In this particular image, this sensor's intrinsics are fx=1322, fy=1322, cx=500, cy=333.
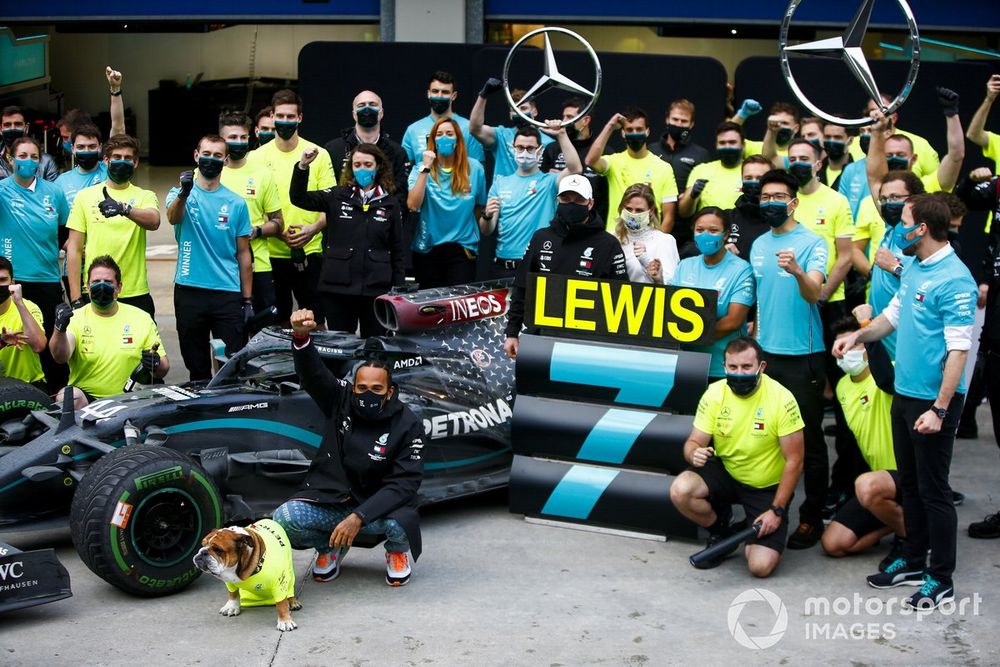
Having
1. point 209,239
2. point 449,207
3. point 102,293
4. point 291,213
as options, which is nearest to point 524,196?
point 449,207

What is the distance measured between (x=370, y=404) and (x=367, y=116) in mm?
3852

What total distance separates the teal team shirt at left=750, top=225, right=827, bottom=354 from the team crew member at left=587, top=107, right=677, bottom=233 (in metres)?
2.23

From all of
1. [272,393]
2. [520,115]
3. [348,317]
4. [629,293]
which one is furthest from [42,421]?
[520,115]

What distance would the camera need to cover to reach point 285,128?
10312 millimetres

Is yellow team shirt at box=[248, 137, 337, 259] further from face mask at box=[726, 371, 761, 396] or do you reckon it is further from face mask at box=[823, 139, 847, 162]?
face mask at box=[726, 371, 761, 396]

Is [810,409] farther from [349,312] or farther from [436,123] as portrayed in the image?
[436,123]

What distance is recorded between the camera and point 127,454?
658 centimetres

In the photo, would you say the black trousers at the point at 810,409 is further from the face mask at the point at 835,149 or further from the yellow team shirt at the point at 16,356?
the yellow team shirt at the point at 16,356

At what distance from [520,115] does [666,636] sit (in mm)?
4556

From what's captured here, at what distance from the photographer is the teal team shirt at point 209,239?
935 cm

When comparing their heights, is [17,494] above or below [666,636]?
above

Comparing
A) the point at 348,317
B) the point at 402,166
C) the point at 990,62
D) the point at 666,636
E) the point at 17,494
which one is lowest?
the point at 666,636

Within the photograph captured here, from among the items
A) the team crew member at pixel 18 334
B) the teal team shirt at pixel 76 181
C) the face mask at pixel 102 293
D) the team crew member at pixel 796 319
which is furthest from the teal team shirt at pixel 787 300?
the teal team shirt at pixel 76 181

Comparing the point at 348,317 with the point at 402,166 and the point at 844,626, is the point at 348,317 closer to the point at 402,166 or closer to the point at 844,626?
the point at 402,166
